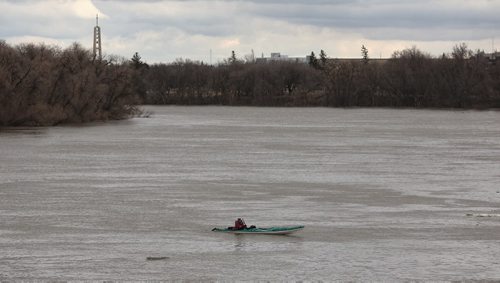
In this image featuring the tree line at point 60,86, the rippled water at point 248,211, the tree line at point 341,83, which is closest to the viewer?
the rippled water at point 248,211

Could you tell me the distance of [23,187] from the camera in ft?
109

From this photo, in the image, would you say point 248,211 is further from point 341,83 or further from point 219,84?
point 219,84

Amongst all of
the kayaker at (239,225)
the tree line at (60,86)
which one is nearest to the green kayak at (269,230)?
the kayaker at (239,225)

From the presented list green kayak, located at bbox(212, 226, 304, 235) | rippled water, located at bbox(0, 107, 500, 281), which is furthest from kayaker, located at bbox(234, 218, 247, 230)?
rippled water, located at bbox(0, 107, 500, 281)

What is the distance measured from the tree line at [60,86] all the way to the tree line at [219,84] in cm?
8

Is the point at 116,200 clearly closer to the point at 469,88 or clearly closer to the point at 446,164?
the point at 446,164

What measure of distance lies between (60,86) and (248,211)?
58.8 meters

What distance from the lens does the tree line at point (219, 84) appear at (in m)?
79.4

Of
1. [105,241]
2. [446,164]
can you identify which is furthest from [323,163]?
[105,241]

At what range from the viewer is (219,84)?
6240 inches

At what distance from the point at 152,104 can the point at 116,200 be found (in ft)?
435

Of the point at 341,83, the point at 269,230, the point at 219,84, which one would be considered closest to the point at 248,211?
the point at 269,230

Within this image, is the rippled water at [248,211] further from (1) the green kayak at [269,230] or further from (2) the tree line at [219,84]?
(2) the tree line at [219,84]

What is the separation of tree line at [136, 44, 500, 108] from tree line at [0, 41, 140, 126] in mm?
50481
